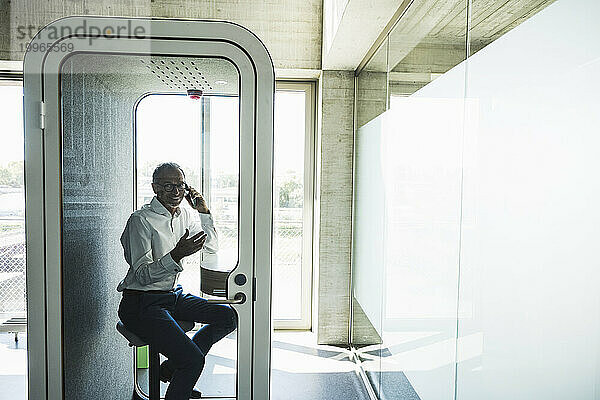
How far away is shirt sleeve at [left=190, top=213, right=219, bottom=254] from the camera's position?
203cm

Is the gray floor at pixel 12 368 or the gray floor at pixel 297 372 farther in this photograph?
the gray floor at pixel 12 368

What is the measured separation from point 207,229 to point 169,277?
0.22 meters

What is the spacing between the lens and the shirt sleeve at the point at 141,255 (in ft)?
6.54

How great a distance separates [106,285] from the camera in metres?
2.04

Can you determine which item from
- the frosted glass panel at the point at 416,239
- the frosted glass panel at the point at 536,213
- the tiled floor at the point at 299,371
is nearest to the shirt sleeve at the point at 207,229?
the frosted glass panel at the point at 416,239

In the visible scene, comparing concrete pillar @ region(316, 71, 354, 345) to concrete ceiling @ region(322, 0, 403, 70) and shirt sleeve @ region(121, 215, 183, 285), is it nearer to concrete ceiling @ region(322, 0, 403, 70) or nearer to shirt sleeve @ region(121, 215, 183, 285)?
concrete ceiling @ region(322, 0, 403, 70)

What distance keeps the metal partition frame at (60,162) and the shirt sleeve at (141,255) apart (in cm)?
23

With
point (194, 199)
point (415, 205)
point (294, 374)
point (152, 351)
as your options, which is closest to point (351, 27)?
point (415, 205)

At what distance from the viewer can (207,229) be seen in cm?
204

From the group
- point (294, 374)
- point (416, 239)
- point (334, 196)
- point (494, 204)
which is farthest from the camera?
point (334, 196)

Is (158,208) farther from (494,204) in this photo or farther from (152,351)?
(494,204)

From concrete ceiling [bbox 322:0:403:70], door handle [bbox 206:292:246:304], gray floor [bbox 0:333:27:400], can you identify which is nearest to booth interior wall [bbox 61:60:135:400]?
door handle [bbox 206:292:246:304]

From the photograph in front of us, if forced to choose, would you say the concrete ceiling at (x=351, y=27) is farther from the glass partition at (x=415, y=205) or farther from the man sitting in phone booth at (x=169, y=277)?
the man sitting in phone booth at (x=169, y=277)

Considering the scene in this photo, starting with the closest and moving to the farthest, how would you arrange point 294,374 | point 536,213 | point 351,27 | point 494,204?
point 536,213
point 494,204
point 351,27
point 294,374
